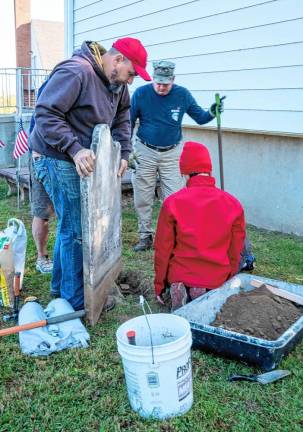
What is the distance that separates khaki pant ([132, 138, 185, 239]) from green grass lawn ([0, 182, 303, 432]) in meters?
2.05

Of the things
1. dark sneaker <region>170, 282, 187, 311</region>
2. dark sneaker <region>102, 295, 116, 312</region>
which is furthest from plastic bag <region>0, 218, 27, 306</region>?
dark sneaker <region>170, 282, 187, 311</region>

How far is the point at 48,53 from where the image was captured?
87.2ft

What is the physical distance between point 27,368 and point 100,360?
16.9 inches

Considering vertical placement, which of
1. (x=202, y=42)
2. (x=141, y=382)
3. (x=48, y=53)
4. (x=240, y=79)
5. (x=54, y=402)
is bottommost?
(x=54, y=402)

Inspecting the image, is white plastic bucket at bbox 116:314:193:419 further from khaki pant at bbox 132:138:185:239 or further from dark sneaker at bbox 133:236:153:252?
khaki pant at bbox 132:138:185:239

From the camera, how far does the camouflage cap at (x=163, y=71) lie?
488 centimetres

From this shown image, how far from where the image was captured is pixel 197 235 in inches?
132

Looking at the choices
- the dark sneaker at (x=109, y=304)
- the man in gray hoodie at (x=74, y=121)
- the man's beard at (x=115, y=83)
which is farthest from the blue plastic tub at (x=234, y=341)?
the man's beard at (x=115, y=83)

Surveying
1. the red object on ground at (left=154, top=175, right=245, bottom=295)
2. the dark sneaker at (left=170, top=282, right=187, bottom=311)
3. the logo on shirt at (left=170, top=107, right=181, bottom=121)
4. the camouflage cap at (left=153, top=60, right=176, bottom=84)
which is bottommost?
the dark sneaker at (left=170, top=282, right=187, bottom=311)

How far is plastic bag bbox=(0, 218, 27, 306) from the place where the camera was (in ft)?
12.3

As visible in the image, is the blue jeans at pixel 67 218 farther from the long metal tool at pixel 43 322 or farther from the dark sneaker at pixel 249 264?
the dark sneaker at pixel 249 264

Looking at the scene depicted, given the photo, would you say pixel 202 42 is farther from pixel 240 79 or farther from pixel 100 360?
pixel 100 360

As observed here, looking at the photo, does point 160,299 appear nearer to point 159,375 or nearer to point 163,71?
point 159,375

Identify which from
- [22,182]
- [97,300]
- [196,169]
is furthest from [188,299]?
[22,182]
